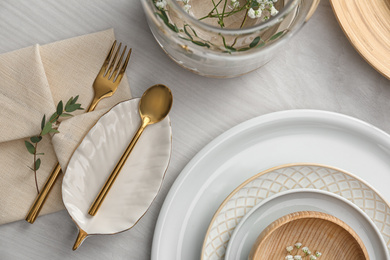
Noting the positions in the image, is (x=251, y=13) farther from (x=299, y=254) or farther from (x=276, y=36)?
(x=299, y=254)

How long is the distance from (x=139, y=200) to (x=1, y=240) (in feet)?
0.67

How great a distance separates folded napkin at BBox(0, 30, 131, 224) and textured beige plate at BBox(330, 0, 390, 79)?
0.32 meters

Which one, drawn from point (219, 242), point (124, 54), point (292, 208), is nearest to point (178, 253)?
point (219, 242)

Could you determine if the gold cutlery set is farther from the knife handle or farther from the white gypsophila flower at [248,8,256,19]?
the white gypsophila flower at [248,8,256,19]

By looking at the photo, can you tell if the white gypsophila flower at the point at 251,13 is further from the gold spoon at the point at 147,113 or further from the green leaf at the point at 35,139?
the green leaf at the point at 35,139

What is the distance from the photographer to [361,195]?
24.2 inches

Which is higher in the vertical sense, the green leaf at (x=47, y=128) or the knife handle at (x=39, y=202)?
Answer: the green leaf at (x=47, y=128)

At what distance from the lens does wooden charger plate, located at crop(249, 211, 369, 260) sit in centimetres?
58

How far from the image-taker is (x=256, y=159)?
2.08 ft

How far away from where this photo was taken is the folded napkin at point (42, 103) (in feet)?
1.98

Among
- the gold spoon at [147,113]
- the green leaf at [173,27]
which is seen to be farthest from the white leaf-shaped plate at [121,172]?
the green leaf at [173,27]

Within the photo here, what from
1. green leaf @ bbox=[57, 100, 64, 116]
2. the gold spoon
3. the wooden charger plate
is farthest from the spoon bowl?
the wooden charger plate

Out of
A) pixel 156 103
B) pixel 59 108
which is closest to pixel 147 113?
pixel 156 103

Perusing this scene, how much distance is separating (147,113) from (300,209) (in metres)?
0.25
